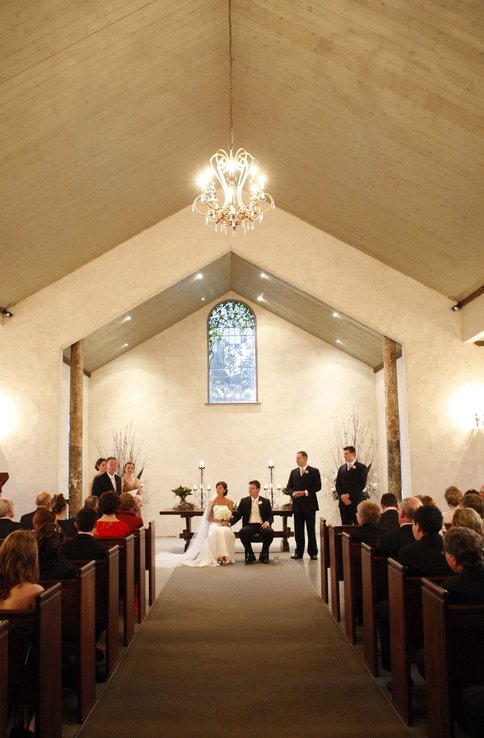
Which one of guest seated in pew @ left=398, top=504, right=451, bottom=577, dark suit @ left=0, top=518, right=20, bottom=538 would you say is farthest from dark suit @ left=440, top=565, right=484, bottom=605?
dark suit @ left=0, top=518, right=20, bottom=538

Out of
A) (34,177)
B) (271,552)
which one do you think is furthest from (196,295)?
(34,177)

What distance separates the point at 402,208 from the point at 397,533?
5393 mm

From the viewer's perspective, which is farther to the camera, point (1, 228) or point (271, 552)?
point (271, 552)

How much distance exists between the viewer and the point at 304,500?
10039mm

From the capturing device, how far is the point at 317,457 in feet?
49.7

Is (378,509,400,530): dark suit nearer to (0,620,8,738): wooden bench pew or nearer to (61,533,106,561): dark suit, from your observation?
(61,533,106,561): dark suit

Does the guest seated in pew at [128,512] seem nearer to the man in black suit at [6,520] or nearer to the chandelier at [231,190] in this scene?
the man in black suit at [6,520]

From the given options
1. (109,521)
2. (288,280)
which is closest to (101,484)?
(109,521)

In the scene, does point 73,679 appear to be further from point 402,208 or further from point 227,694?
point 402,208

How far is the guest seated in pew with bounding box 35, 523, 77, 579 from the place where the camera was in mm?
4020

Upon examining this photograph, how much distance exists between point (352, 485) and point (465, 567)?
6383mm

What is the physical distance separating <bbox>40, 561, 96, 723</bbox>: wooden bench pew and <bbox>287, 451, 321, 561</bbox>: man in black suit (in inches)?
245

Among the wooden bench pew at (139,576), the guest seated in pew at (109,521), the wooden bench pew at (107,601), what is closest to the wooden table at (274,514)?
the wooden bench pew at (139,576)

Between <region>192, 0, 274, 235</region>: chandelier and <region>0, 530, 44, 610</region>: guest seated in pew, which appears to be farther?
<region>192, 0, 274, 235</region>: chandelier
